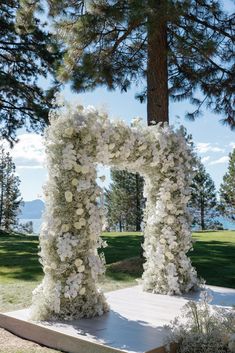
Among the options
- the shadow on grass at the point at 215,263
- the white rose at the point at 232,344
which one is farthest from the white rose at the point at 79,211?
the shadow on grass at the point at 215,263

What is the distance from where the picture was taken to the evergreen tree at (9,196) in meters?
31.6

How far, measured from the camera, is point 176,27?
28.7ft

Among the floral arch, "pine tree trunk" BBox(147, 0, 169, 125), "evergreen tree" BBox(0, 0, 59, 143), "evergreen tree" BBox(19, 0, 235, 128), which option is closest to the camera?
the floral arch

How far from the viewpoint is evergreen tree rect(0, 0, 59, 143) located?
12.3m

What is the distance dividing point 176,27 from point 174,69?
1173 mm

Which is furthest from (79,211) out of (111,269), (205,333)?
(111,269)

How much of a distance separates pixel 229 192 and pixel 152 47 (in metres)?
30.6

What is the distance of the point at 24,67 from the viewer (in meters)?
13.4

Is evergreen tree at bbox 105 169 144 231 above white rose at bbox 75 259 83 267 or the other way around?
above

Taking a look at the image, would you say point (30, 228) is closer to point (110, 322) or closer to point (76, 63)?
point (76, 63)

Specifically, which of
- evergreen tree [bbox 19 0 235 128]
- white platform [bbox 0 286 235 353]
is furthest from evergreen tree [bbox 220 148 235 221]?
white platform [bbox 0 286 235 353]

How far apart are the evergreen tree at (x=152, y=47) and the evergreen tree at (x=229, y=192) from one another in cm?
2753

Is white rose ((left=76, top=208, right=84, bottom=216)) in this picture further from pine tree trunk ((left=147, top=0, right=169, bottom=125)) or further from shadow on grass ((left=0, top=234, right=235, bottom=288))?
pine tree trunk ((left=147, top=0, right=169, bottom=125))

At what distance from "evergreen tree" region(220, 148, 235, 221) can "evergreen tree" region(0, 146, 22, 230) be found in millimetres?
17667
